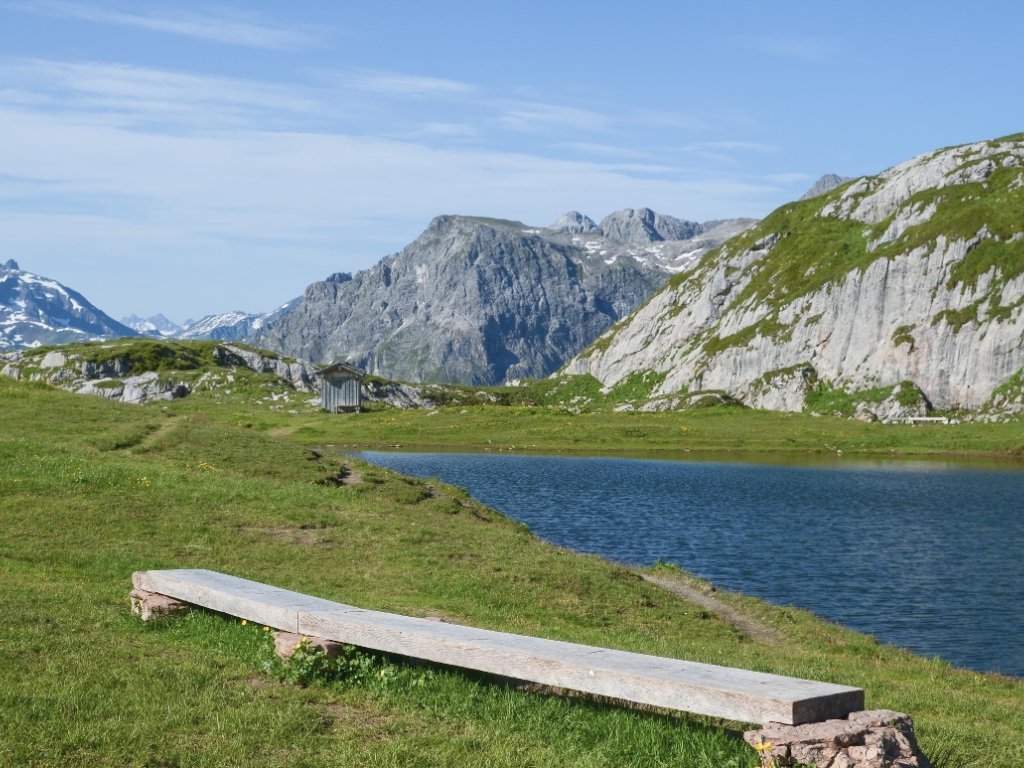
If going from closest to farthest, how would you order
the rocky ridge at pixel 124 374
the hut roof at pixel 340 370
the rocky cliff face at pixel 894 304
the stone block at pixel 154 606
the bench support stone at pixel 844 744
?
the bench support stone at pixel 844 744 < the stone block at pixel 154 606 < the rocky cliff face at pixel 894 304 < the hut roof at pixel 340 370 < the rocky ridge at pixel 124 374

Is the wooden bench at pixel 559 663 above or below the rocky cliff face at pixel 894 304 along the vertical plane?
below

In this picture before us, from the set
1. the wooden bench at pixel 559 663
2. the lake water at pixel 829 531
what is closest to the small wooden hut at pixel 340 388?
the lake water at pixel 829 531

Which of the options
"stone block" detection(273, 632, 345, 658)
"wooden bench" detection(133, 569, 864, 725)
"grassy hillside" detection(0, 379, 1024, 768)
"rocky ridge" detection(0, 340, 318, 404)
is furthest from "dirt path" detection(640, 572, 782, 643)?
"rocky ridge" detection(0, 340, 318, 404)

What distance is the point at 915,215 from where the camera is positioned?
6555 inches

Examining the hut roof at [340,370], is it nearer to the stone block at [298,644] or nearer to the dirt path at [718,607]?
the dirt path at [718,607]

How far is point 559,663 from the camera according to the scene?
13.4m

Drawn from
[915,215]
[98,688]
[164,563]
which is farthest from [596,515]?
[915,215]

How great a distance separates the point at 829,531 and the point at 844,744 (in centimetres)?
5061

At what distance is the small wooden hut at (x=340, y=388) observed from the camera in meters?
158

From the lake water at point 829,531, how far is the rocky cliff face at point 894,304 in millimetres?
42993

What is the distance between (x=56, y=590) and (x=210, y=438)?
38102 mm

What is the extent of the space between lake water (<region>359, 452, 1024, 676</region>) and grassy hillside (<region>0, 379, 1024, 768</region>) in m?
5.88

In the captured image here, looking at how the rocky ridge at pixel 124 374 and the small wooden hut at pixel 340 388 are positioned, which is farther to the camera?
the rocky ridge at pixel 124 374

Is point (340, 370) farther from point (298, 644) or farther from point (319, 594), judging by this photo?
point (298, 644)
